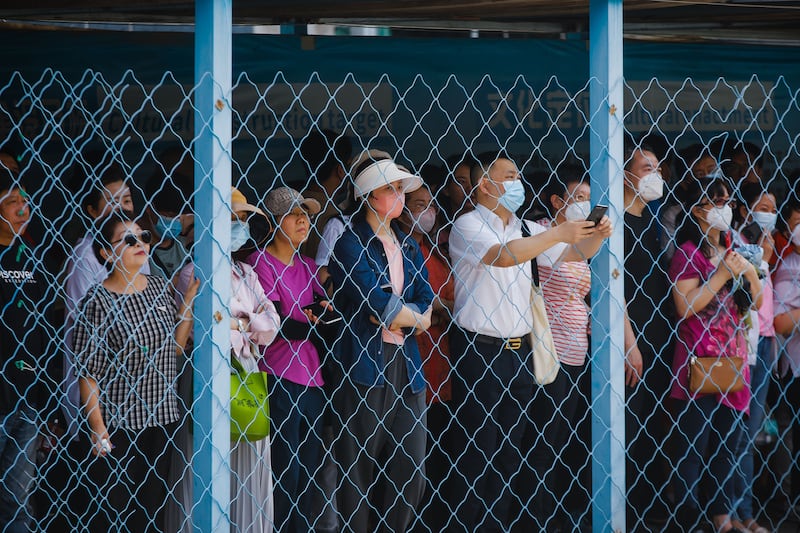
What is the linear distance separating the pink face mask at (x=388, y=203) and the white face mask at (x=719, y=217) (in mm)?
1283

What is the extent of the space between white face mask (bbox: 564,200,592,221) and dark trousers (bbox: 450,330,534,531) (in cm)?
56

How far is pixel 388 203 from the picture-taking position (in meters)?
3.96

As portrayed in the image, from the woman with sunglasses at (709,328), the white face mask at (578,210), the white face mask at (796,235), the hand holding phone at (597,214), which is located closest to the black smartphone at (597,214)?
the hand holding phone at (597,214)

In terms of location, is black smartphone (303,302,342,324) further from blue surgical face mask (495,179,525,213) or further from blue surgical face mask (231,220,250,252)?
blue surgical face mask (495,179,525,213)

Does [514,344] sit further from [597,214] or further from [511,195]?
[597,214]

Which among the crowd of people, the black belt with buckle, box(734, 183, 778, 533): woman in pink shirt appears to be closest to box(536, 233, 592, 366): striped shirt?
the crowd of people

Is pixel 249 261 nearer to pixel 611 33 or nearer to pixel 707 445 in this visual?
pixel 611 33

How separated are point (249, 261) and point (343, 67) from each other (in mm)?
1501

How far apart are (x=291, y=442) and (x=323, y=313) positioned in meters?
0.50

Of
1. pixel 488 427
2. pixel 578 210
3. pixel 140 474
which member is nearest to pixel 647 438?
pixel 488 427

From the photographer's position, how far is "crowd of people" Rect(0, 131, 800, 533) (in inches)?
146

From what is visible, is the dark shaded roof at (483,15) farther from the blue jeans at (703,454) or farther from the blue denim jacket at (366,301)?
the blue jeans at (703,454)

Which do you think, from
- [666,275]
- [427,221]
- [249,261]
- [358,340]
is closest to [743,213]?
[666,275]

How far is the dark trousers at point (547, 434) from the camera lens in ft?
13.9
